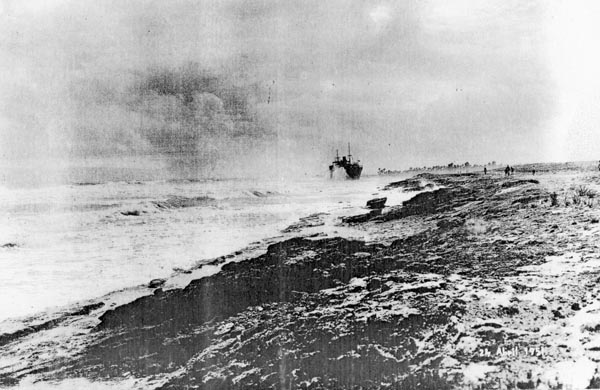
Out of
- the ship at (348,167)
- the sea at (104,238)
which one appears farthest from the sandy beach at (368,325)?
the ship at (348,167)

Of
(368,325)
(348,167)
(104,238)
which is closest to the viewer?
(368,325)

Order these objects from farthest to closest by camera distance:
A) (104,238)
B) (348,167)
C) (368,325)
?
(348,167)
(104,238)
(368,325)

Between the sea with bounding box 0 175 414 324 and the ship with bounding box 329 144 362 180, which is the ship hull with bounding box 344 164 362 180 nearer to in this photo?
the ship with bounding box 329 144 362 180

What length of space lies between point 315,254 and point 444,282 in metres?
2.83

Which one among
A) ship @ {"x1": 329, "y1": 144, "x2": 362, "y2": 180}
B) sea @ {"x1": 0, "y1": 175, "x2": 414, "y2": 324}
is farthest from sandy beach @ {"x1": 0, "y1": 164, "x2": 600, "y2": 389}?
ship @ {"x1": 329, "y1": 144, "x2": 362, "y2": 180}

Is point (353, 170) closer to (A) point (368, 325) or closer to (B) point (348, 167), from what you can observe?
(B) point (348, 167)

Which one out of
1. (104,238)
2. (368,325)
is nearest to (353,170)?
(104,238)

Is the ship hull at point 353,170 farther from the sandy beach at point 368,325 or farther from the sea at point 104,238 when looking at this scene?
the sandy beach at point 368,325

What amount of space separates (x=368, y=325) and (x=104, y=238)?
7.78m

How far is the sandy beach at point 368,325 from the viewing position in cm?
386

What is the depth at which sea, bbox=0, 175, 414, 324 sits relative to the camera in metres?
6.52

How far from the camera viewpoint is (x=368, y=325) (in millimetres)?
4664

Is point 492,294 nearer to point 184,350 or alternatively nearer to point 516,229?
point 516,229

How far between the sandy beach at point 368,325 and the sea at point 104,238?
0.93m
